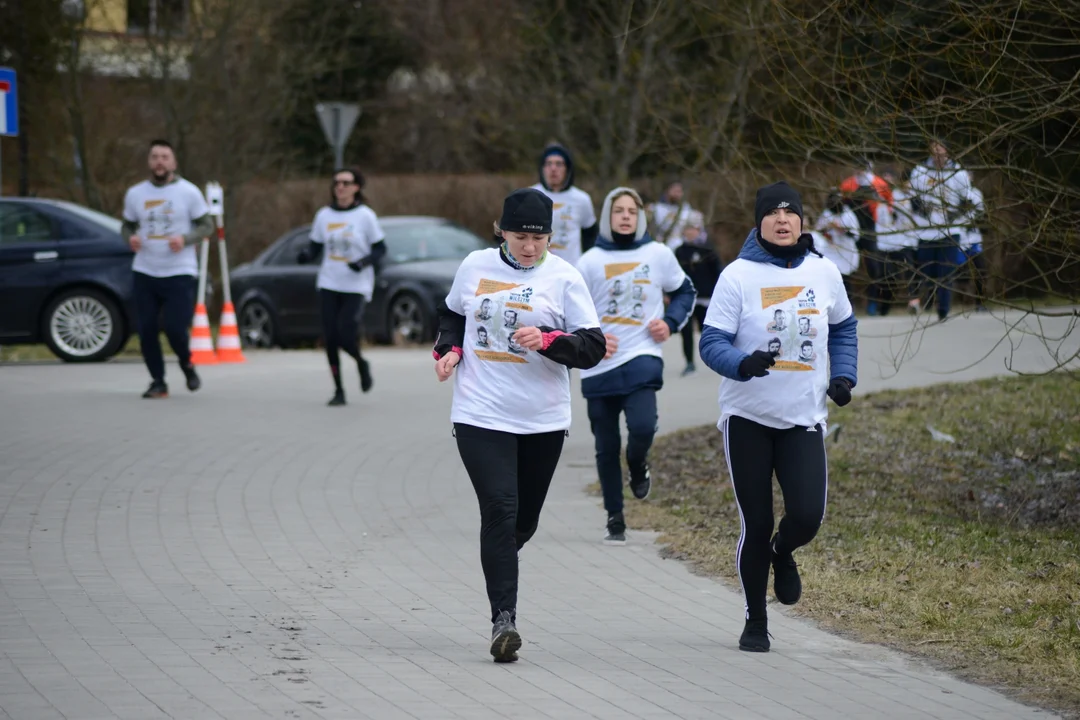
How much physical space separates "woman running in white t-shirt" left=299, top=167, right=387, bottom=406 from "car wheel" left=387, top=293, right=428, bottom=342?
6.47 metres

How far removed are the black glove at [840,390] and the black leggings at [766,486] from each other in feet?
0.56

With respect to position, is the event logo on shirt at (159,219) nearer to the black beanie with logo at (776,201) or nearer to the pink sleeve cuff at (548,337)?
the pink sleeve cuff at (548,337)

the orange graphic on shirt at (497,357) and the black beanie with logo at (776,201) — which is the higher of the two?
the black beanie with logo at (776,201)

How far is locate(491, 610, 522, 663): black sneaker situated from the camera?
20.5ft

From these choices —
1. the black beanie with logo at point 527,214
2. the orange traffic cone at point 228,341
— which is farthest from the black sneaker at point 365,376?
the black beanie with logo at point 527,214

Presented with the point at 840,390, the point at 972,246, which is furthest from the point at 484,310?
the point at 972,246

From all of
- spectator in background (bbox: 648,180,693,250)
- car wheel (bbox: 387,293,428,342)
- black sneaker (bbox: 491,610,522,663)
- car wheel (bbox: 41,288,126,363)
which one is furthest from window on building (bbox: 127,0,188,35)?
black sneaker (bbox: 491,610,522,663)

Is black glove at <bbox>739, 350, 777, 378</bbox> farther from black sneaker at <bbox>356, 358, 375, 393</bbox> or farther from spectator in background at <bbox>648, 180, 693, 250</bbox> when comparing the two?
spectator in background at <bbox>648, 180, 693, 250</bbox>

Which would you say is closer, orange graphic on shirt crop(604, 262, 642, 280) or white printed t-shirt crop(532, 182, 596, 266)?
orange graphic on shirt crop(604, 262, 642, 280)

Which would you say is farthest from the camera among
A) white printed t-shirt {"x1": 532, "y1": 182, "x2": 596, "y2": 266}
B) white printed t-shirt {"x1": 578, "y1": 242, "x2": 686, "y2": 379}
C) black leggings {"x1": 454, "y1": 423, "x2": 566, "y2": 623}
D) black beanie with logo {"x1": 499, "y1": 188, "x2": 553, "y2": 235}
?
white printed t-shirt {"x1": 532, "y1": 182, "x2": 596, "y2": 266}

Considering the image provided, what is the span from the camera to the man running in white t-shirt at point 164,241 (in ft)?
45.7

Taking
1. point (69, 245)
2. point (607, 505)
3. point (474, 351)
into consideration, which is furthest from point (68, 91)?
point (474, 351)

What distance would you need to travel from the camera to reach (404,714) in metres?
5.50

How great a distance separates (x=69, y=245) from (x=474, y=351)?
12.1m
